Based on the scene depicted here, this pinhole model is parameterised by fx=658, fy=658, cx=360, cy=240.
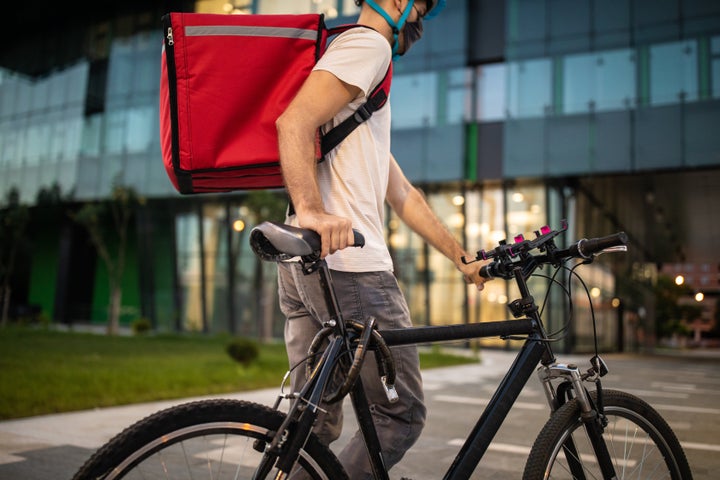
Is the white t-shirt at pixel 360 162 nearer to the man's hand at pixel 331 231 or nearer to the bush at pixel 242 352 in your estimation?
the man's hand at pixel 331 231

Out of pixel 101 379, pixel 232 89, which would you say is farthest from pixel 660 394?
pixel 232 89

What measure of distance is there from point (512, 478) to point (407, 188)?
6.83 feet

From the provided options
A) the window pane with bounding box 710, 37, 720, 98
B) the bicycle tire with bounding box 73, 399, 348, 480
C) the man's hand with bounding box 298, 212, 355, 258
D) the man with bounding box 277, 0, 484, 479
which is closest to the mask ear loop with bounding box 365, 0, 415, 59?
the man with bounding box 277, 0, 484, 479

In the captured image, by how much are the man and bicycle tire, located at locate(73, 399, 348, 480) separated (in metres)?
0.32

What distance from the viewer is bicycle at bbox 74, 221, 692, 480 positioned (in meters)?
1.44

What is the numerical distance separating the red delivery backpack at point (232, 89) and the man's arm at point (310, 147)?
0.41ft

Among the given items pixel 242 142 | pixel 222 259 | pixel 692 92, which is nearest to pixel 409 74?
pixel 692 92

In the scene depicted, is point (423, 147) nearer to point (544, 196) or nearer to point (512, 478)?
point (544, 196)

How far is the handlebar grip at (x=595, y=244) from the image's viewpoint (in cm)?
196

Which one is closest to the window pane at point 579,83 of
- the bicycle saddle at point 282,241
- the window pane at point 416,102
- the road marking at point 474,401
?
the window pane at point 416,102

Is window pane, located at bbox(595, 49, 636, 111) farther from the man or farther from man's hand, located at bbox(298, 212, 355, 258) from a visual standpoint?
man's hand, located at bbox(298, 212, 355, 258)

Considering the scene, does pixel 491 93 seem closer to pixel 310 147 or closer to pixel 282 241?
pixel 310 147

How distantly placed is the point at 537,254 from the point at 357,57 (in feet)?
2.77

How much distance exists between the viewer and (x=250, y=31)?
1.90 m
